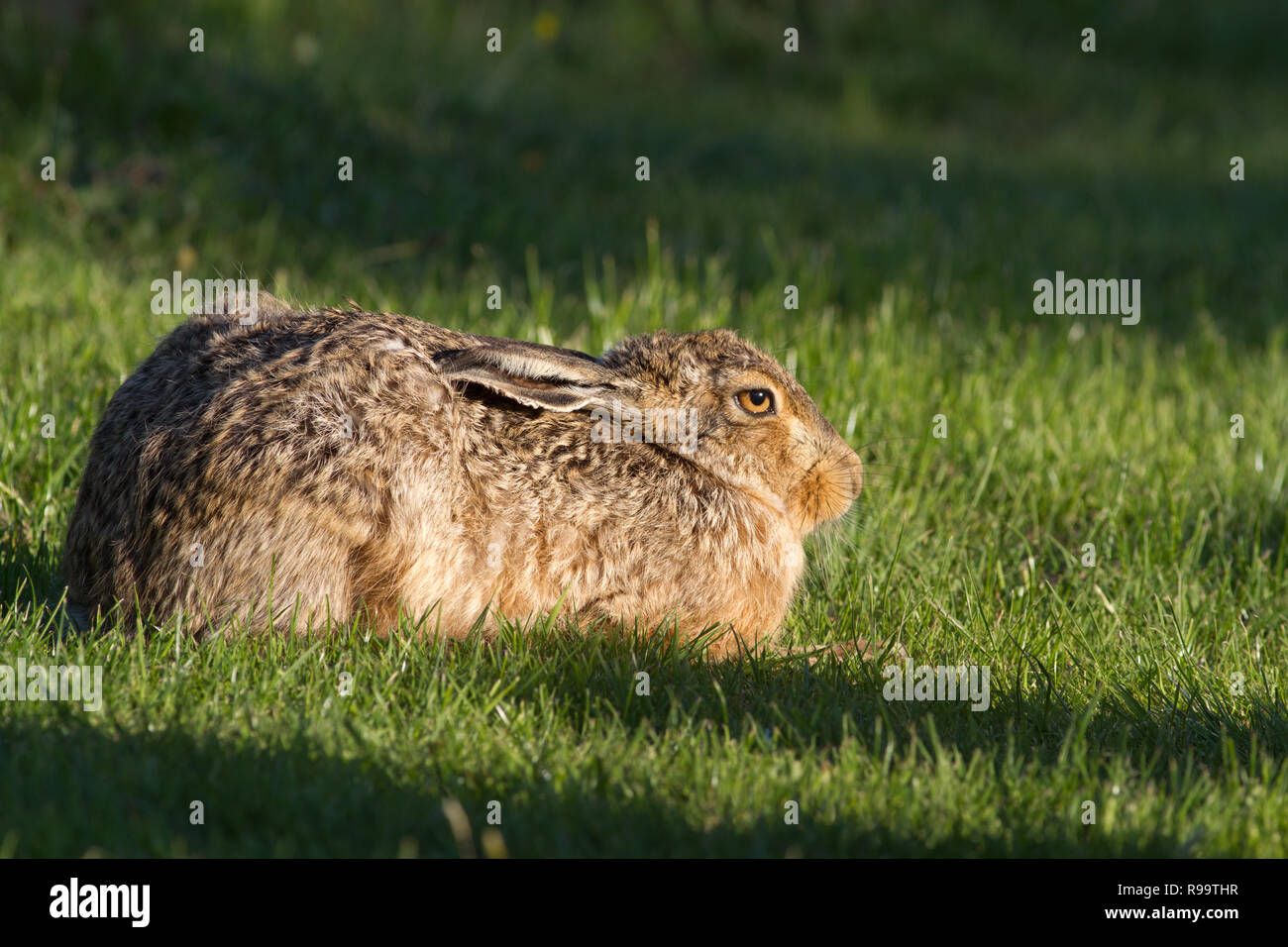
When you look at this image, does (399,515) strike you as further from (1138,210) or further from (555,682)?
(1138,210)

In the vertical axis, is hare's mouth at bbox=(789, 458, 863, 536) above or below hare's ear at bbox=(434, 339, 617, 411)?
below

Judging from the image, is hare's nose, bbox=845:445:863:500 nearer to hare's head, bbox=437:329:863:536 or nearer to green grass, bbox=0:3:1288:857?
hare's head, bbox=437:329:863:536

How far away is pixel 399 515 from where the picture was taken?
4.23 m

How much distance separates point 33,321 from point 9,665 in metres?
3.55

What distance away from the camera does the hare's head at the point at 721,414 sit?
4.94 meters

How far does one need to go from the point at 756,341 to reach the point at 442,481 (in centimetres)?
319

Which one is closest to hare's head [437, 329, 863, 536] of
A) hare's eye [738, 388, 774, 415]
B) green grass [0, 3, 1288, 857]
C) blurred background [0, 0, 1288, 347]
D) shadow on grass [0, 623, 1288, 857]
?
hare's eye [738, 388, 774, 415]

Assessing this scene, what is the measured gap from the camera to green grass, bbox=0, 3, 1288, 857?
3.47 m

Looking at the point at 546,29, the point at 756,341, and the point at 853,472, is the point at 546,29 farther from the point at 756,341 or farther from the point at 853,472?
the point at 853,472

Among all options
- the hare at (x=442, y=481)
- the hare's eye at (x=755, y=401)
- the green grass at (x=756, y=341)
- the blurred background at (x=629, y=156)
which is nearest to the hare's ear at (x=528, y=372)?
the hare at (x=442, y=481)

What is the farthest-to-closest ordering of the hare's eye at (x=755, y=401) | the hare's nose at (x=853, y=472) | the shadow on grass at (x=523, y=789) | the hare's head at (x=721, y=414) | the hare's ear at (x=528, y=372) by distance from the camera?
the hare's nose at (x=853, y=472)
the hare's eye at (x=755, y=401)
the hare's head at (x=721, y=414)
the hare's ear at (x=528, y=372)
the shadow on grass at (x=523, y=789)

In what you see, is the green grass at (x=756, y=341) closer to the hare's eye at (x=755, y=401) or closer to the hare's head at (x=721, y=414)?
the hare's head at (x=721, y=414)

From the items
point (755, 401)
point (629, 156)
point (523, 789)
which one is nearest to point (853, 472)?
point (755, 401)

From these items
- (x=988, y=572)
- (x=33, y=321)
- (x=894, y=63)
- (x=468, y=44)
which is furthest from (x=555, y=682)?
(x=894, y=63)
